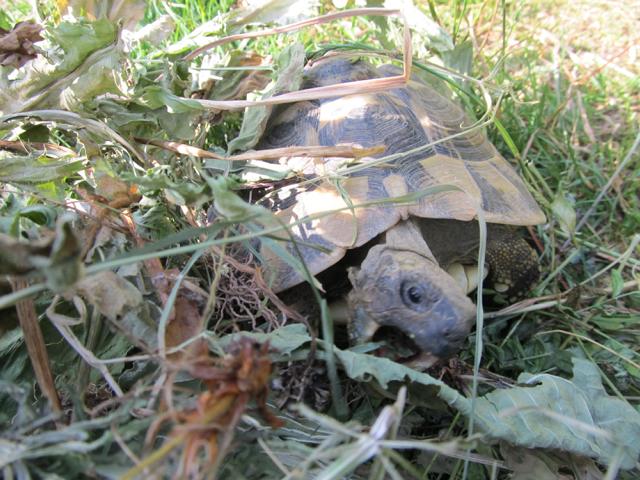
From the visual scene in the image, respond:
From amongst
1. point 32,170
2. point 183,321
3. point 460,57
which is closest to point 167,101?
point 32,170

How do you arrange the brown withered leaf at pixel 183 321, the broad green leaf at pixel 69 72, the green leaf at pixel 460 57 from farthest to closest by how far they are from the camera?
the green leaf at pixel 460 57
the broad green leaf at pixel 69 72
the brown withered leaf at pixel 183 321

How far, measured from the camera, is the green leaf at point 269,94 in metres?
2.05

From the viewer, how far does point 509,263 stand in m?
2.18

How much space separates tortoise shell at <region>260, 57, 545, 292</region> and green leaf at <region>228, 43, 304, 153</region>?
0.11 meters

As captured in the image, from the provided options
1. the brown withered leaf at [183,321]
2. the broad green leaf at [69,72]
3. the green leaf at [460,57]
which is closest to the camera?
the brown withered leaf at [183,321]

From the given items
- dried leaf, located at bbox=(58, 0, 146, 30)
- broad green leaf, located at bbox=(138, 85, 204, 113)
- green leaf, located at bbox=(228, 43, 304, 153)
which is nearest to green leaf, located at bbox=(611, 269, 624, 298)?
green leaf, located at bbox=(228, 43, 304, 153)

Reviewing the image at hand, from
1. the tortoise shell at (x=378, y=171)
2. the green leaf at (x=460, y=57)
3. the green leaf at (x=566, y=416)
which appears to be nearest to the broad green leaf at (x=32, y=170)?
the tortoise shell at (x=378, y=171)

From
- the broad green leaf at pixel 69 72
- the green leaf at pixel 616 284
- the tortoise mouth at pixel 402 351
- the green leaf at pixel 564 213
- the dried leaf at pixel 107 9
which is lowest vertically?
the green leaf at pixel 616 284

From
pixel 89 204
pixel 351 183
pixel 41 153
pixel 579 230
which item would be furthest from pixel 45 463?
pixel 579 230

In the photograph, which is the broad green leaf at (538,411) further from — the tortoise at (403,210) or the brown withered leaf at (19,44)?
→ the brown withered leaf at (19,44)

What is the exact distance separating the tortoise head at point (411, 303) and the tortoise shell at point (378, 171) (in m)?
0.12

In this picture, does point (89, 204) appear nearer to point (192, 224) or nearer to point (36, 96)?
point (192, 224)

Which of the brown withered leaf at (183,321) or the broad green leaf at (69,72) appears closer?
the brown withered leaf at (183,321)

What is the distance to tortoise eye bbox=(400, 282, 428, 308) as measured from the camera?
1652 millimetres
